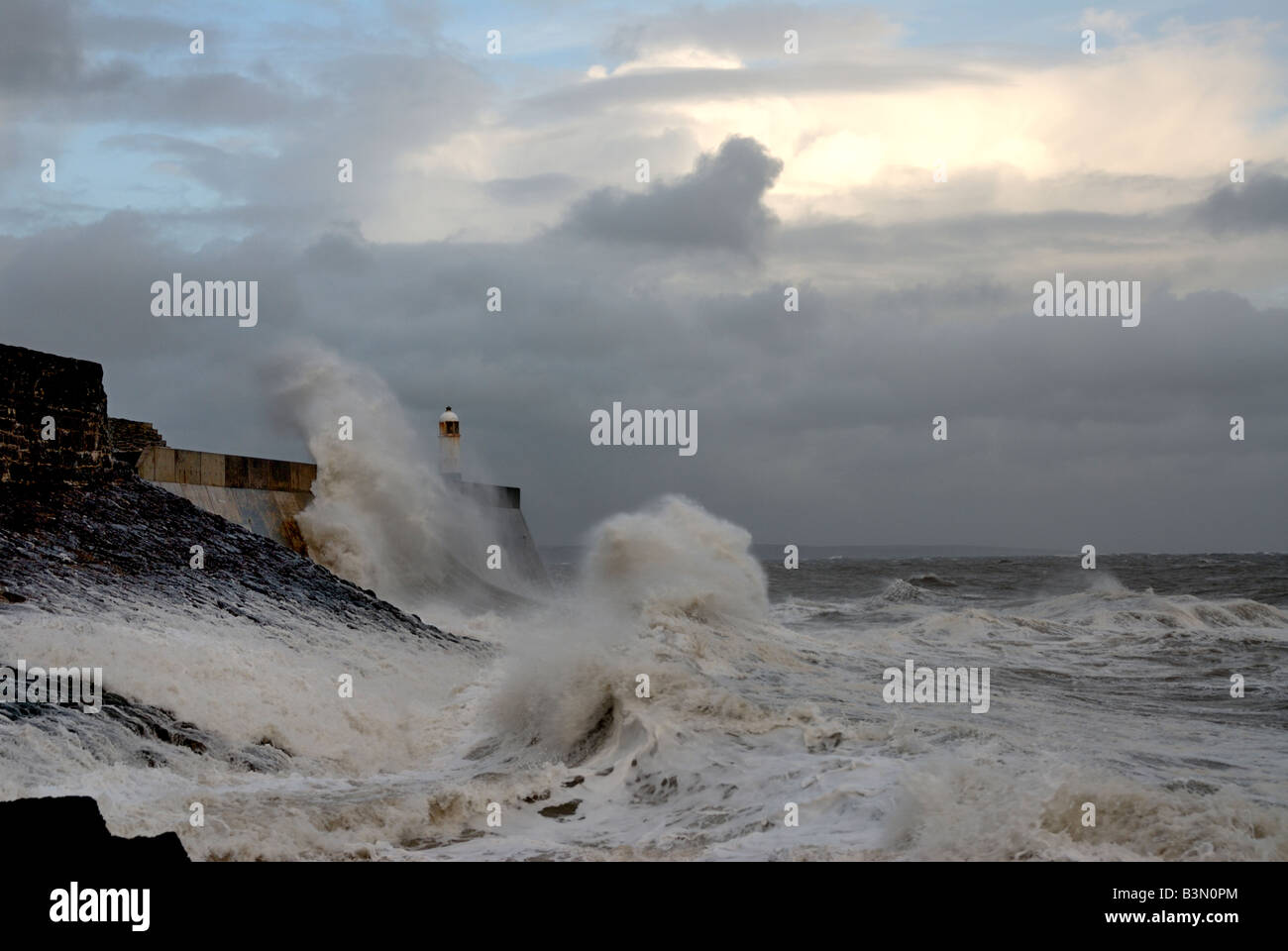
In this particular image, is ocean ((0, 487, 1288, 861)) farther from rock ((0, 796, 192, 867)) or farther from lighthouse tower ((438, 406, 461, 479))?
lighthouse tower ((438, 406, 461, 479))

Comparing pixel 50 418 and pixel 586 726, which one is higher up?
pixel 50 418

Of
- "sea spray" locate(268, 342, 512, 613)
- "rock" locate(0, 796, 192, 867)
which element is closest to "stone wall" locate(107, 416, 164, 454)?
"sea spray" locate(268, 342, 512, 613)

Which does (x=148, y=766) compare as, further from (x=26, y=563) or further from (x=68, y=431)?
(x=68, y=431)

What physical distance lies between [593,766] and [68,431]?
7250mm

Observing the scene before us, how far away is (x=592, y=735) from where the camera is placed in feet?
26.2

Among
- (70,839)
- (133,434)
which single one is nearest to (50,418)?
(133,434)

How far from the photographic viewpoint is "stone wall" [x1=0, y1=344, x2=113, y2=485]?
10945 millimetres

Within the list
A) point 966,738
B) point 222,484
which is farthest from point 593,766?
point 222,484

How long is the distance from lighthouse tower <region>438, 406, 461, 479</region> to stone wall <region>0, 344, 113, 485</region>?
1112 centimetres

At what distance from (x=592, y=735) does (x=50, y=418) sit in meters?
6.66

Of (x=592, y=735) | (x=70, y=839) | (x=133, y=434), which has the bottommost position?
(x=592, y=735)

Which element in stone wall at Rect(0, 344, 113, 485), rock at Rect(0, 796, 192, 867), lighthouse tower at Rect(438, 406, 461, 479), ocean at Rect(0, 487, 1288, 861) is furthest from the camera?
lighthouse tower at Rect(438, 406, 461, 479)

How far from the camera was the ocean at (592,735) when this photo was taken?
536 cm

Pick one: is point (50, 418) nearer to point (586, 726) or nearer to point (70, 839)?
point (586, 726)
